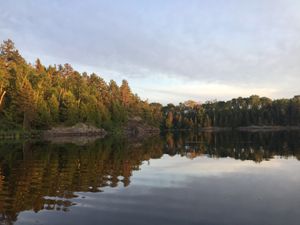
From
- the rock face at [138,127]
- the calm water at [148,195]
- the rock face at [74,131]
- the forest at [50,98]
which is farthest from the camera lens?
the rock face at [138,127]

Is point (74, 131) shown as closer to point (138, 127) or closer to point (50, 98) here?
point (50, 98)

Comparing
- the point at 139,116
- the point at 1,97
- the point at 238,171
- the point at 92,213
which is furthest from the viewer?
the point at 139,116

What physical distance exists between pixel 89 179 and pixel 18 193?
6009 mm

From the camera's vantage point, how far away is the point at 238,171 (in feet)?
96.1

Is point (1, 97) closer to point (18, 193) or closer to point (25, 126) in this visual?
point (25, 126)

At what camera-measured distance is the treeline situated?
315 feet

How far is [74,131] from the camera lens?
11094 cm

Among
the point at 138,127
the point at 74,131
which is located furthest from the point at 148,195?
the point at 138,127

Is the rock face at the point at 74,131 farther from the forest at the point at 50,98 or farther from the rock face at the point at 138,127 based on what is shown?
the rock face at the point at 138,127

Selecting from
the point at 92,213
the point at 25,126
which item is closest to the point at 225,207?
the point at 92,213

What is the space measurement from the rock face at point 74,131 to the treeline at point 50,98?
225cm

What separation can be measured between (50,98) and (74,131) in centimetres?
1357

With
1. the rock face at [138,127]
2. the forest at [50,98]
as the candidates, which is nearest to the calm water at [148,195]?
the forest at [50,98]

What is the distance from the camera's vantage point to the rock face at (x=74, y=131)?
101 meters
